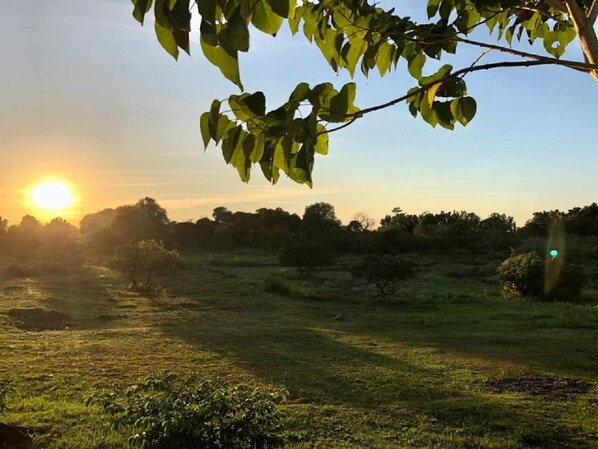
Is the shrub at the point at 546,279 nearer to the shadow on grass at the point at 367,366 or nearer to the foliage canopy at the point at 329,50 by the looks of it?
the shadow on grass at the point at 367,366

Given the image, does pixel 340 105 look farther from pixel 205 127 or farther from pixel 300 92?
pixel 205 127

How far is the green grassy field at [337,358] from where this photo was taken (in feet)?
16.6

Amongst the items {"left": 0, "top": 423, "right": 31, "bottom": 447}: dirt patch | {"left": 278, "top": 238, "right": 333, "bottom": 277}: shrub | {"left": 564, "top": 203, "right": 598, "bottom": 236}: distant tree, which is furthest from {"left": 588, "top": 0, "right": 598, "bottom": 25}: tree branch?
{"left": 564, "top": 203, "right": 598, "bottom": 236}: distant tree

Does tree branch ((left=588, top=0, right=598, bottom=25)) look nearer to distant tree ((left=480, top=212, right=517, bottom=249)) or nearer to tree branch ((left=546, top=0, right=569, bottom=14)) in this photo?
tree branch ((left=546, top=0, right=569, bottom=14))

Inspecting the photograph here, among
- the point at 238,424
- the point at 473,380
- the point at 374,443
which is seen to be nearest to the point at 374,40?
the point at 238,424

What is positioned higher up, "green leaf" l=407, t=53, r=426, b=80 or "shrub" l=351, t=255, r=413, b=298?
"green leaf" l=407, t=53, r=426, b=80

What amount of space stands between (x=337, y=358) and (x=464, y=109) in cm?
786

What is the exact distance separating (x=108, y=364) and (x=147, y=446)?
203 inches

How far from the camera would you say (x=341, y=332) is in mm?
12078

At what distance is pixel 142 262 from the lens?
21234 millimetres

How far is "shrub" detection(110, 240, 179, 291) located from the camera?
2125 cm

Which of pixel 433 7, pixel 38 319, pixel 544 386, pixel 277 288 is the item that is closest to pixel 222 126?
pixel 433 7

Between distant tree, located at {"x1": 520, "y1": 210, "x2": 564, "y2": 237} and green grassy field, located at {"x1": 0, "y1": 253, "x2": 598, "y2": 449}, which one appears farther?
distant tree, located at {"x1": 520, "y1": 210, "x2": 564, "y2": 237}

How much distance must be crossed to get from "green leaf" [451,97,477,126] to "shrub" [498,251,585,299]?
708 inches
